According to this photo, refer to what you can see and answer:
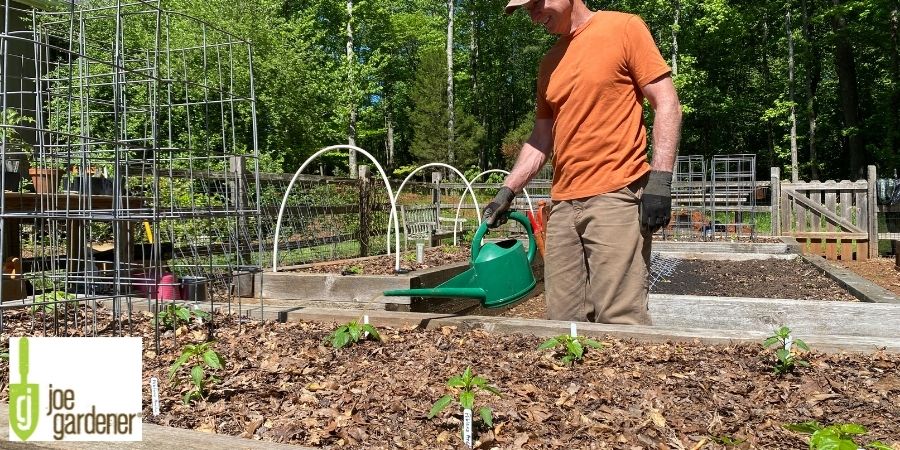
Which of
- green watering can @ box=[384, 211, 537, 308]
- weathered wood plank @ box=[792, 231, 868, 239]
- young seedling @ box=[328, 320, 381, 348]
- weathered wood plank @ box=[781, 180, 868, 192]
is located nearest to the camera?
young seedling @ box=[328, 320, 381, 348]

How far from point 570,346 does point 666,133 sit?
0.99m

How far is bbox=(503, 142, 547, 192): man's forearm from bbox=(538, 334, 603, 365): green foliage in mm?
958

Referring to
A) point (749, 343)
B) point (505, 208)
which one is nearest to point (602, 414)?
point (749, 343)

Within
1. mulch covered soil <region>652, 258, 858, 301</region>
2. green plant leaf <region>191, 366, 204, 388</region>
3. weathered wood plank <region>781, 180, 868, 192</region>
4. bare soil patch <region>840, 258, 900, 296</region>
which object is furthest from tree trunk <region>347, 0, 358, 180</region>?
green plant leaf <region>191, 366, 204, 388</region>

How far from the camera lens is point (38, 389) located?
1.98 meters

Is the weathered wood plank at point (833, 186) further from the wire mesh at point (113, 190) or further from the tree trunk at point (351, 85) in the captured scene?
the tree trunk at point (351, 85)

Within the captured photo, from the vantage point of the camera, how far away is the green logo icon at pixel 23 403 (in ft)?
5.88

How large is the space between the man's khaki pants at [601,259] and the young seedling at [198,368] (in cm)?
154

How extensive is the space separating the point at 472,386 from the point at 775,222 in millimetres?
11411

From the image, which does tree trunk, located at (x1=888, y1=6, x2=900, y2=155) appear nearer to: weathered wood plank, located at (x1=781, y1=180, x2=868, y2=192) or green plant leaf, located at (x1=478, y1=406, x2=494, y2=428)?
weathered wood plank, located at (x1=781, y1=180, x2=868, y2=192)

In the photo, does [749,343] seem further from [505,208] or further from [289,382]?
[289,382]

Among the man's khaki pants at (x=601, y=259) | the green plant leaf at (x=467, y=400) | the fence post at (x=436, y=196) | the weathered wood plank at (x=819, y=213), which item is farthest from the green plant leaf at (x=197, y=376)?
the weathered wood plank at (x=819, y=213)

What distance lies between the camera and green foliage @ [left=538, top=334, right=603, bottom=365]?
8.13ft

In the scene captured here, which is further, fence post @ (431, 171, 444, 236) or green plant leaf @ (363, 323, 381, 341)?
fence post @ (431, 171, 444, 236)
